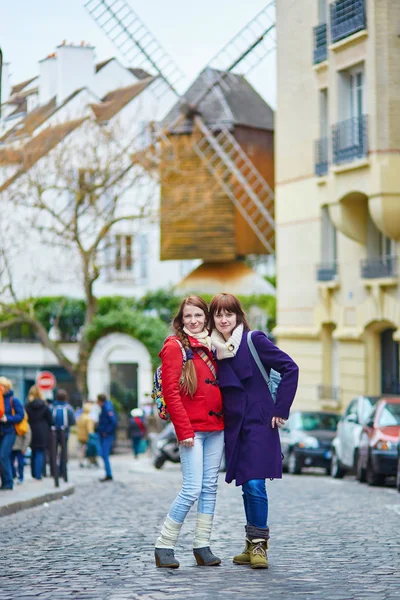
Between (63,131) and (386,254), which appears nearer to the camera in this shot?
(386,254)

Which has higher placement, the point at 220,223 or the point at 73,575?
the point at 220,223

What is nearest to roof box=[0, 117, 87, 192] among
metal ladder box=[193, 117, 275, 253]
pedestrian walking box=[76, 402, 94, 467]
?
metal ladder box=[193, 117, 275, 253]

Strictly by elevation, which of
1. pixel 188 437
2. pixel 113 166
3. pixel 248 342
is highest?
pixel 113 166

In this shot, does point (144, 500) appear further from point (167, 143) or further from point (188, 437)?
point (167, 143)

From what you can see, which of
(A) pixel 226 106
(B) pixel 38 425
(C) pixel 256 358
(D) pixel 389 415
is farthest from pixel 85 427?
(C) pixel 256 358

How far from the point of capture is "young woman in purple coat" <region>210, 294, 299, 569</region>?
923 cm

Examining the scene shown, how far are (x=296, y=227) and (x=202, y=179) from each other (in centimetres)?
917

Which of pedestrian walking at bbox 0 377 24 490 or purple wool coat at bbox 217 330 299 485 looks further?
pedestrian walking at bbox 0 377 24 490

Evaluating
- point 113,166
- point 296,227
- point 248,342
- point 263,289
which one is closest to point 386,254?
point 296,227

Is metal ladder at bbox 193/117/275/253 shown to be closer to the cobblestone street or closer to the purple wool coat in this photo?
the cobblestone street

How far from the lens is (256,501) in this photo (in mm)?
9266

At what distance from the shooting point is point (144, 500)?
61.0 ft

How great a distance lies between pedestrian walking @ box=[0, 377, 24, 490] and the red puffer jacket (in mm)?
9863

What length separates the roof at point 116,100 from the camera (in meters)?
45.5
